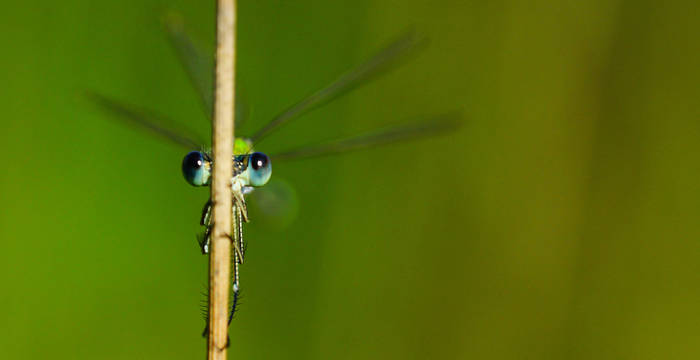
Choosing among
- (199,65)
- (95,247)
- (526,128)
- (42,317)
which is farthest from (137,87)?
(526,128)

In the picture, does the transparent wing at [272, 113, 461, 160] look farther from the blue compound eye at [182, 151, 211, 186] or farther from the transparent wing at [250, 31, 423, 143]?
the blue compound eye at [182, 151, 211, 186]

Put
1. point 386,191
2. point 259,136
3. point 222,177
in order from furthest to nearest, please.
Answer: point 386,191 < point 259,136 < point 222,177

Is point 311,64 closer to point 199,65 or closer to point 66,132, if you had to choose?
point 199,65

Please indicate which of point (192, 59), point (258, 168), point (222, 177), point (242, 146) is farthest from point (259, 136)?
point (222, 177)

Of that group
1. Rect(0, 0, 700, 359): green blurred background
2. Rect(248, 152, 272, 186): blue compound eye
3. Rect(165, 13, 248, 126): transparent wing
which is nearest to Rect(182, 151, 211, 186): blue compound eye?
Rect(248, 152, 272, 186): blue compound eye

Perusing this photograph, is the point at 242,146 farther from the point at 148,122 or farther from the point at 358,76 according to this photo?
the point at 358,76

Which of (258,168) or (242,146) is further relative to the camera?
(242,146)
